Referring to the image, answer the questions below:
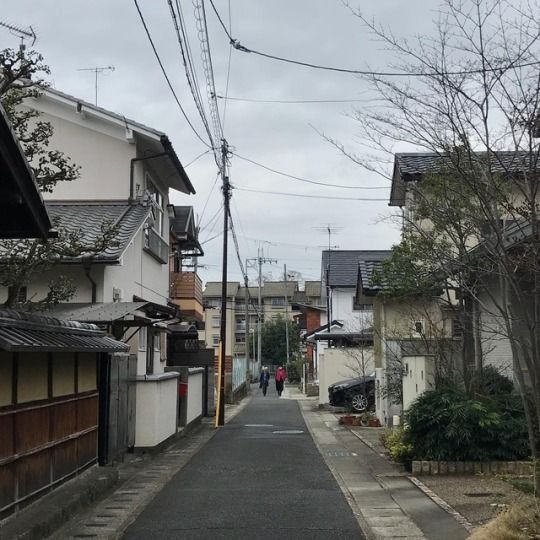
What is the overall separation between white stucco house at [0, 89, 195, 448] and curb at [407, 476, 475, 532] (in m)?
5.46

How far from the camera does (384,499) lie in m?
9.02

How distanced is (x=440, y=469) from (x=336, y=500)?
2143 millimetres

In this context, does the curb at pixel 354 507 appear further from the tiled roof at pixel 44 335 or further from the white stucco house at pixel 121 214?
the white stucco house at pixel 121 214

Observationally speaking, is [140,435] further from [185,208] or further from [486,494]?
[185,208]

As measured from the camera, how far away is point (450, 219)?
7.82 m

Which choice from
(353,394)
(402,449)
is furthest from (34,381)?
(353,394)

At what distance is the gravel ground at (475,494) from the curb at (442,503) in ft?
0.16

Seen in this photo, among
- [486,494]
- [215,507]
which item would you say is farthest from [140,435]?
[486,494]

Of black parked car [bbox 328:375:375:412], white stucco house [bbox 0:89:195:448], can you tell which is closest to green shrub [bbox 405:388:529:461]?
white stucco house [bbox 0:89:195:448]

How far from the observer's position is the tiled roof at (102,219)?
14055mm

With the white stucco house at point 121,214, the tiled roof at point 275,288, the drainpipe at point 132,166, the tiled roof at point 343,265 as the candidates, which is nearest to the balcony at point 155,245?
the white stucco house at point 121,214

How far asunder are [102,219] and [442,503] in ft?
35.6

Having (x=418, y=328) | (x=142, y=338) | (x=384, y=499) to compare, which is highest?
(x=418, y=328)

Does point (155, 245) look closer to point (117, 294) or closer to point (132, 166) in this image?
point (132, 166)
